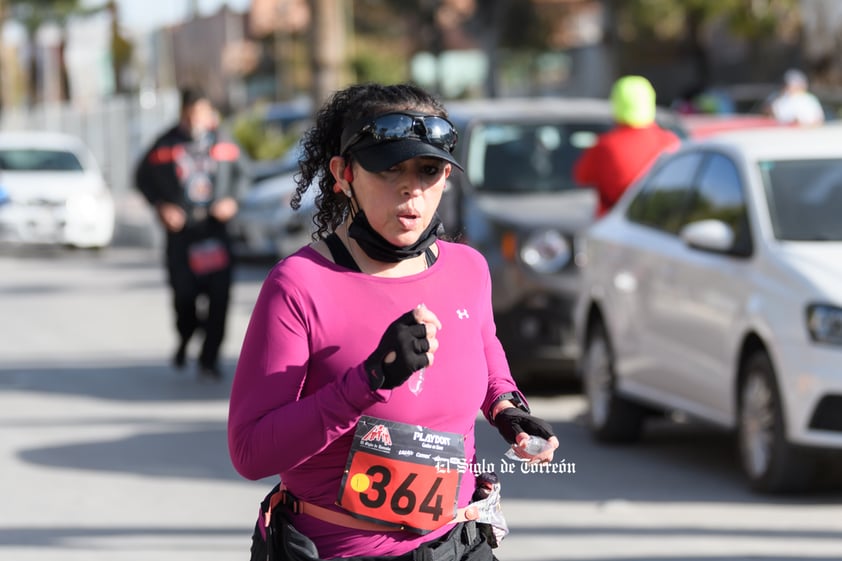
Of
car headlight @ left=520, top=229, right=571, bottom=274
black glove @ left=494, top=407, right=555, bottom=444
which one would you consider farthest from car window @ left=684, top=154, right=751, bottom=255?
black glove @ left=494, top=407, right=555, bottom=444

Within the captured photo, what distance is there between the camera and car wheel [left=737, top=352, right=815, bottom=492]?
25.7 ft

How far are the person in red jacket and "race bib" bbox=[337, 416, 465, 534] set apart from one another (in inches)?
291

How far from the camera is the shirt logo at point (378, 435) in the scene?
11.3 feet

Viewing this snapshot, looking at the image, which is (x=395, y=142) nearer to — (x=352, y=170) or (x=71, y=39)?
(x=352, y=170)

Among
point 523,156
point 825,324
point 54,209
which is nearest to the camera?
point 825,324

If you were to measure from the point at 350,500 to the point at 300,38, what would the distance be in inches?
3278

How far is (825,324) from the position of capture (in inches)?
301

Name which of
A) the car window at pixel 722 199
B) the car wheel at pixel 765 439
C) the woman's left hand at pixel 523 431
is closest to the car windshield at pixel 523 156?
the car window at pixel 722 199

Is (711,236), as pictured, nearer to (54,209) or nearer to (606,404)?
(606,404)

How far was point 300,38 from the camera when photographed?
281 feet

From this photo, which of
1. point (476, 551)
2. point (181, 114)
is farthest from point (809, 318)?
point (181, 114)

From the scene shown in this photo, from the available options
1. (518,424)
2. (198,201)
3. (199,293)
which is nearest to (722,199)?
(198,201)

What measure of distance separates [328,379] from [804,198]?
549 centimetres

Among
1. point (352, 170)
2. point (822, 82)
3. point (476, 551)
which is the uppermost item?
point (352, 170)
